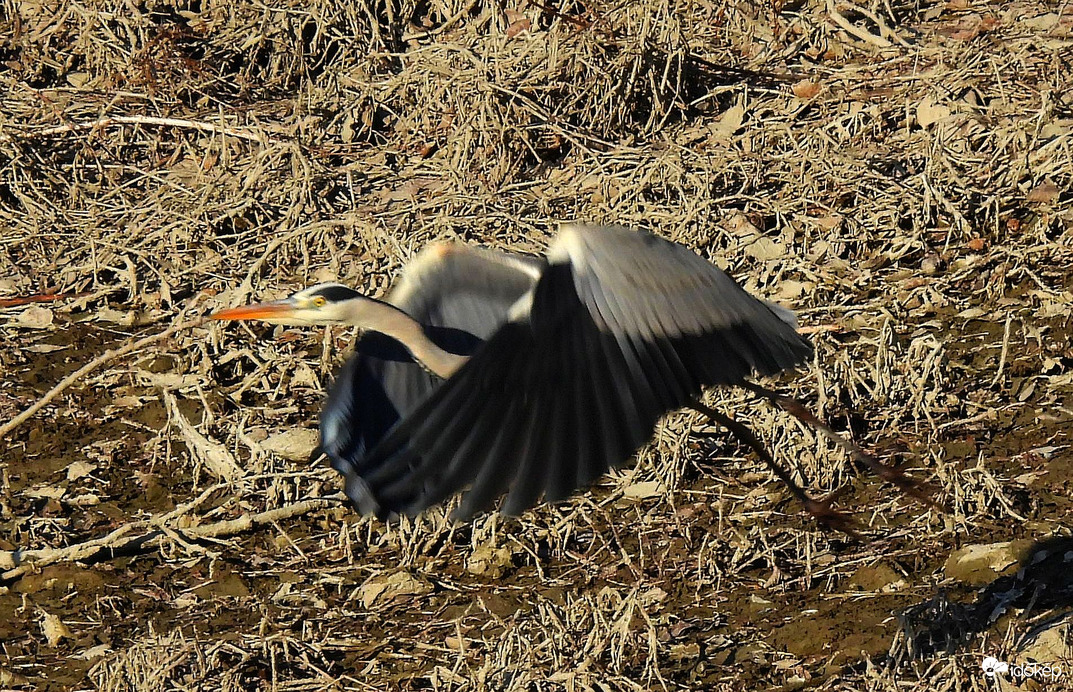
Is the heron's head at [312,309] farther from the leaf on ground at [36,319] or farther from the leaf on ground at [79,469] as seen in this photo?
the leaf on ground at [36,319]

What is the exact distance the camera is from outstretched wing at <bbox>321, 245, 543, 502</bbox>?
4.04 m

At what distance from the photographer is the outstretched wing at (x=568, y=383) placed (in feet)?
9.80

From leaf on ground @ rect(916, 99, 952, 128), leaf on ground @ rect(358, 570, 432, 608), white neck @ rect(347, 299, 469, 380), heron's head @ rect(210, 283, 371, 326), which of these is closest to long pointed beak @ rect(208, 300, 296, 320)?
heron's head @ rect(210, 283, 371, 326)

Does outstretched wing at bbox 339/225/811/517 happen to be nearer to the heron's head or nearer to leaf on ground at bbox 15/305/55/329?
the heron's head

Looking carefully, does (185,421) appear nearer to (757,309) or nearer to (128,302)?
(128,302)

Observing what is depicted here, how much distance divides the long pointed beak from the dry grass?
2.01 feet

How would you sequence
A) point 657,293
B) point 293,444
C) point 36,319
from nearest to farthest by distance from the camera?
point 657,293
point 293,444
point 36,319

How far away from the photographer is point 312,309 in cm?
407

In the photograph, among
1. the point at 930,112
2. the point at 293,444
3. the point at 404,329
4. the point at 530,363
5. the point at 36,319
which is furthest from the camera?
the point at 930,112

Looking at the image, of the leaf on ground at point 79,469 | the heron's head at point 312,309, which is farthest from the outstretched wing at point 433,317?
the leaf on ground at point 79,469

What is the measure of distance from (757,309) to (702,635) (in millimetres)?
829

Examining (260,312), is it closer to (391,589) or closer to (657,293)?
(391,589)

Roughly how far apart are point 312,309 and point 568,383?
43.2 inches

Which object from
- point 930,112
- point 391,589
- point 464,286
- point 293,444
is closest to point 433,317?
point 464,286
